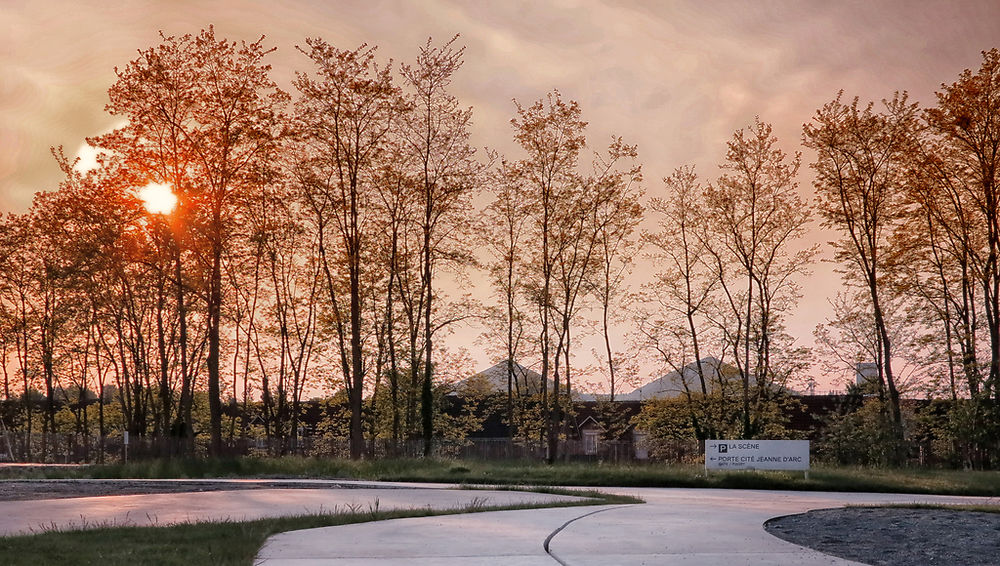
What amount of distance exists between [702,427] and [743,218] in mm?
11892

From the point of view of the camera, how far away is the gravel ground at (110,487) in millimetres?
20766

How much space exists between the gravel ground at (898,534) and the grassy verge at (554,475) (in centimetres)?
1043

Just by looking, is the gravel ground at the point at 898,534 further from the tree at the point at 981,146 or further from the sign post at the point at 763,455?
the tree at the point at 981,146

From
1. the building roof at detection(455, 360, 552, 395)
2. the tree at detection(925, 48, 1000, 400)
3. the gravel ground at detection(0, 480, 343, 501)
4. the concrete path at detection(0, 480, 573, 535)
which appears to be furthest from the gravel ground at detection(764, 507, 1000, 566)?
the building roof at detection(455, 360, 552, 395)

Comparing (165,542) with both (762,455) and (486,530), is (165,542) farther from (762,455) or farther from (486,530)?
(762,455)

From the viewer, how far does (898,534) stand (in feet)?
36.6

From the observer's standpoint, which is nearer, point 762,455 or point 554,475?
point 762,455

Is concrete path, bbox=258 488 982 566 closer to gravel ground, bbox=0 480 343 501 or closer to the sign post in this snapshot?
gravel ground, bbox=0 480 343 501

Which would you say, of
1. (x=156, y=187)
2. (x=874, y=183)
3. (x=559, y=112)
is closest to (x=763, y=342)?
(x=874, y=183)

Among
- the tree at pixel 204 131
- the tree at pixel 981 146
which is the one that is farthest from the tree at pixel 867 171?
the tree at pixel 204 131

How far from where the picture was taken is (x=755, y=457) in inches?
996

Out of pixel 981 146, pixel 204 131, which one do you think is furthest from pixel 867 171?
pixel 204 131

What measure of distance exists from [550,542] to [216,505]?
7660mm

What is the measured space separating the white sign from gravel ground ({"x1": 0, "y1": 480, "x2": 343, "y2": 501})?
34.2ft
